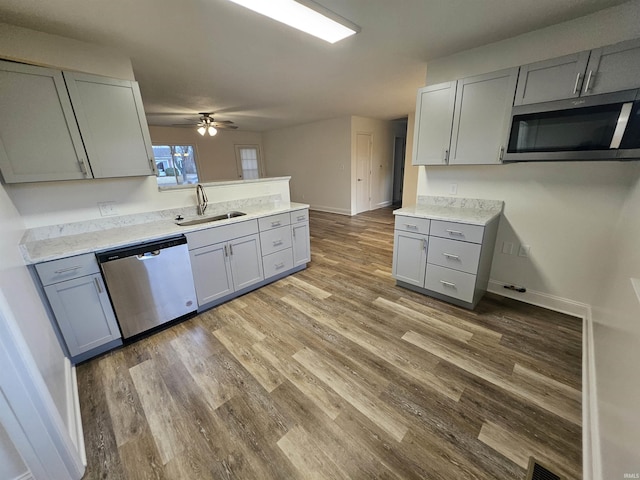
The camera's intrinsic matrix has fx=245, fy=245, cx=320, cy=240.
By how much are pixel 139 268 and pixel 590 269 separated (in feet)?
12.8

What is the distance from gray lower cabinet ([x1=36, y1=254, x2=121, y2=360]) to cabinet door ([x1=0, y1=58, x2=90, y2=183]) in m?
0.73

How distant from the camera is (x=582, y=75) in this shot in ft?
5.78

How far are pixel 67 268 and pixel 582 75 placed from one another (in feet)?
12.9

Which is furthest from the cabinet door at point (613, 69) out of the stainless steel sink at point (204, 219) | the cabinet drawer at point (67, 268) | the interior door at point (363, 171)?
the interior door at point (363, 171)

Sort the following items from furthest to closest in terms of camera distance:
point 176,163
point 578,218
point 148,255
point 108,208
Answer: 1. point 176,163
2. point 108,208
3. point 578,218
4. point 148,255

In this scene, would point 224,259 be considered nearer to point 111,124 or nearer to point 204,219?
point 204,219

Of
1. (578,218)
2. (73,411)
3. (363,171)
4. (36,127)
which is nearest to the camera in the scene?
(73,411)

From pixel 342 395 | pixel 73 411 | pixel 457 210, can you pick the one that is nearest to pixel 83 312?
pixel 73 411

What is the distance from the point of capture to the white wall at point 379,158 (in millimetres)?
6008

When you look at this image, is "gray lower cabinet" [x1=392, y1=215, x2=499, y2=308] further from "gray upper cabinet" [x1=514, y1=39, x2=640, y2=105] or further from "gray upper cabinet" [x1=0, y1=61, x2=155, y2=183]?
"gray upper cabinet" [x1=0, y1=61, x2=155, y2=183]

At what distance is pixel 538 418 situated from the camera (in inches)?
56.0

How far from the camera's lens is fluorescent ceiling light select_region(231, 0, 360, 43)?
1550 mm

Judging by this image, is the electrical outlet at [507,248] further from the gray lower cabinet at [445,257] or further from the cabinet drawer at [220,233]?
the cabinet drawer at [220,233]

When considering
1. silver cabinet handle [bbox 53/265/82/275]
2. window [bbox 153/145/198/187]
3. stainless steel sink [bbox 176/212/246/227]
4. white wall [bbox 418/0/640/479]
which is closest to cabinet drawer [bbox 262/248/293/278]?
stainless steel sink [bbox 176/212/246/227]
